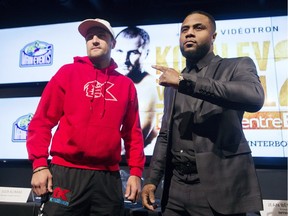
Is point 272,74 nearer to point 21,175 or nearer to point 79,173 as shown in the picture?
point 79,173

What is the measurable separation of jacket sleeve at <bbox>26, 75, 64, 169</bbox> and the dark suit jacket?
1.90ft

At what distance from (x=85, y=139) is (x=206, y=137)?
1.72 ft

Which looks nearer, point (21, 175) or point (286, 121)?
point (286, 121)

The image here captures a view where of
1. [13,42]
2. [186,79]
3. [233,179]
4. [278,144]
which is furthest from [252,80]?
[13,42]

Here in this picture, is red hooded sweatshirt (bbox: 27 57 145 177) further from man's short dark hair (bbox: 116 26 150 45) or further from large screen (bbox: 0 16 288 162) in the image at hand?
man's short dark hair (bbox: 116 26 150 45)

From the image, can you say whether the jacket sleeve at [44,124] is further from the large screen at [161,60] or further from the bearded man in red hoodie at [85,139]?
the large screen at [161,60]

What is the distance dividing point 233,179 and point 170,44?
160 cm

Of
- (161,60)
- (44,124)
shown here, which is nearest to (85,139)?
(44,124)

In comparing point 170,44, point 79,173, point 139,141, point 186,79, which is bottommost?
point 79,173

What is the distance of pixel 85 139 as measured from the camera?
3.92 ft

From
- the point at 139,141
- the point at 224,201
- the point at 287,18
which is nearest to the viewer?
the point at 224,201

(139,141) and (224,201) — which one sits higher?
(139,141)

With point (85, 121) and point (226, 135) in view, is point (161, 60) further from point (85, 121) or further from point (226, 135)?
point (226, 135)

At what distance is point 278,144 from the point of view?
2.06m
